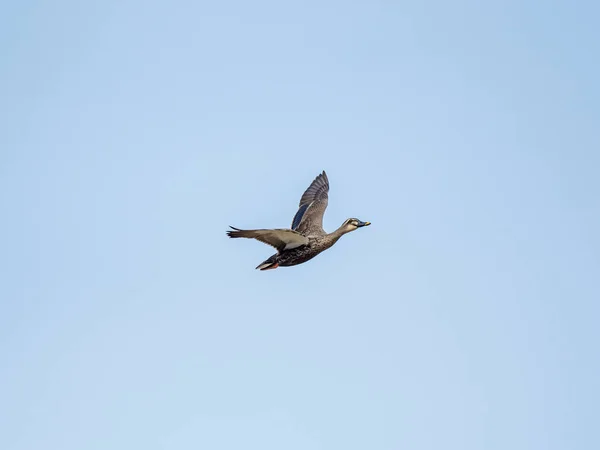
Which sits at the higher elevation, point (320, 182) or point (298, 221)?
point (320, 182)

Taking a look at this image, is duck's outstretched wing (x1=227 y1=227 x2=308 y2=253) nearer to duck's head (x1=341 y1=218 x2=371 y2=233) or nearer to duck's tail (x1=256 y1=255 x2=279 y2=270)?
duck's tail (x1=256 y1=255 x2=279 y2=270)

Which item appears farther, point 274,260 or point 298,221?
point 298,221

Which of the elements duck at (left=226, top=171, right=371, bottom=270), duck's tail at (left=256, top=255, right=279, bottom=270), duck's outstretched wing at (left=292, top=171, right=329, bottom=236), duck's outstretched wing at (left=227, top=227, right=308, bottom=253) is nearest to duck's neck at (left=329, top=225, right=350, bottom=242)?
duck at (left=226, top=171, right=371, bottom=270)

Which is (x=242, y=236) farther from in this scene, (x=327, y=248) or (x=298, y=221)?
(x=298, y=221)

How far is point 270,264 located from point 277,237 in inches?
96.7

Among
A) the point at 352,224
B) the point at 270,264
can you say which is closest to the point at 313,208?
the point at 352,224

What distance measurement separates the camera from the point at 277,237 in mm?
44562

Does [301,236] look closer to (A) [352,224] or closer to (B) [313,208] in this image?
(A) [352,224]

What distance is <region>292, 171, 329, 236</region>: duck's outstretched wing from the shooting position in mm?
50250

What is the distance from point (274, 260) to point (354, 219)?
479 centimetres

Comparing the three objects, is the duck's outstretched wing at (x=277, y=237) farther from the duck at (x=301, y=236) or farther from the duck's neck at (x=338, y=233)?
the duck's neck at (x=338, y=233)

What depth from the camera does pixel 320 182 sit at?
5781 cm

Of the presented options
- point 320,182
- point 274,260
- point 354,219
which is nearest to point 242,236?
point 274,260

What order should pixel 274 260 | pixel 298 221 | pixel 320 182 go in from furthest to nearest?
1. pixel 320 182
2. pixel 298 221
3. pixel 274 260
